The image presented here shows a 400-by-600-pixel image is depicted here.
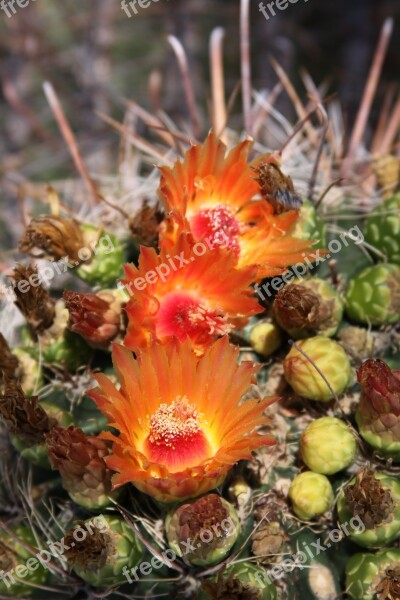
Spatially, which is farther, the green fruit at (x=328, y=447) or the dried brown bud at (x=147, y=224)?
the dried brown bud at (x=147, y=224)

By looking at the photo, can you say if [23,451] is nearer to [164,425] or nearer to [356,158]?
[164,425]

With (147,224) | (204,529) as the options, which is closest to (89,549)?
(204,529)

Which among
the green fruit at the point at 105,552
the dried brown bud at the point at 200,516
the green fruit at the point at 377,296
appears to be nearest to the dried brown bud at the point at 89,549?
the green fruit at the point at 105,552

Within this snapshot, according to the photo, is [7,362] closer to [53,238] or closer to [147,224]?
[53,238]

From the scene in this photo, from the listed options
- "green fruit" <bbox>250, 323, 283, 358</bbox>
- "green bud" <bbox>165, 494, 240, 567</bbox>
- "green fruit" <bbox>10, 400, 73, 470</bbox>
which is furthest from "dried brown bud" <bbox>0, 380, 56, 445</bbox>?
"green fruit" <bbox>250, 323, 283, 358</bbox>

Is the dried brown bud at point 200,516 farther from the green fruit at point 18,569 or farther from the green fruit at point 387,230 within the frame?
the green fruit at point 387,230

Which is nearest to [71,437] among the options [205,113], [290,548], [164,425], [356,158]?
[164,425]
